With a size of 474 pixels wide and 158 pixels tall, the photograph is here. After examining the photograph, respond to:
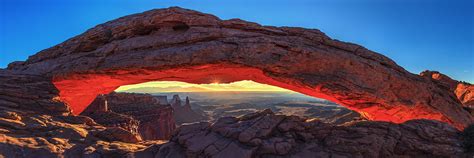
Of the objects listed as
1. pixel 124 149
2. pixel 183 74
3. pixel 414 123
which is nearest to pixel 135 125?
pixel 183 74

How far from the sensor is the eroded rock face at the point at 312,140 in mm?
8945

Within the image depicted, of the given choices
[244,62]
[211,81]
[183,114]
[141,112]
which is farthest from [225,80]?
[183,114]

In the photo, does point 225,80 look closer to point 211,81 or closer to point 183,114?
point 211,81

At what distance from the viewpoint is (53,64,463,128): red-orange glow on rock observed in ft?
45.4

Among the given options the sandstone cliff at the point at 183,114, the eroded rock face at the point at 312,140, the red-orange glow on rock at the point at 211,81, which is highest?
the red-orange glow on rock at the point at 211,81

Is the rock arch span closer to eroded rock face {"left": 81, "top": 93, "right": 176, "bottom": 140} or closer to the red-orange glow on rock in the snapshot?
the red-orange glow on rock

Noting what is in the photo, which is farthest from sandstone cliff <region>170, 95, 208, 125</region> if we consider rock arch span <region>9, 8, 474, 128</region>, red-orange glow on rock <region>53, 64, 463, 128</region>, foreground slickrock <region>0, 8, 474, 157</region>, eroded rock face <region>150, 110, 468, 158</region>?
eroded rock face <region>150, 110, 468, 158</region>

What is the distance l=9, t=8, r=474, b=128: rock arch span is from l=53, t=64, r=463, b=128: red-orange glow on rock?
0.05 meters

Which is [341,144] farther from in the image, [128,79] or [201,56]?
[128,79]

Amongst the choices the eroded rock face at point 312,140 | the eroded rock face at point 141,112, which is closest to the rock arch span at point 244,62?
the eroded rock face at point 312,140

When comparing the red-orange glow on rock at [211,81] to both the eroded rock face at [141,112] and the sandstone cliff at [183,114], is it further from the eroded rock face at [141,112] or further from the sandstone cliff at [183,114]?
the sandstone cliff at [183,114]

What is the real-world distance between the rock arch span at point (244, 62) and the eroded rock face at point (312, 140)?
311 cm

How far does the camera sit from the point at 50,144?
1039 cm

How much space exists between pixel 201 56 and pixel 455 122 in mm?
14171
